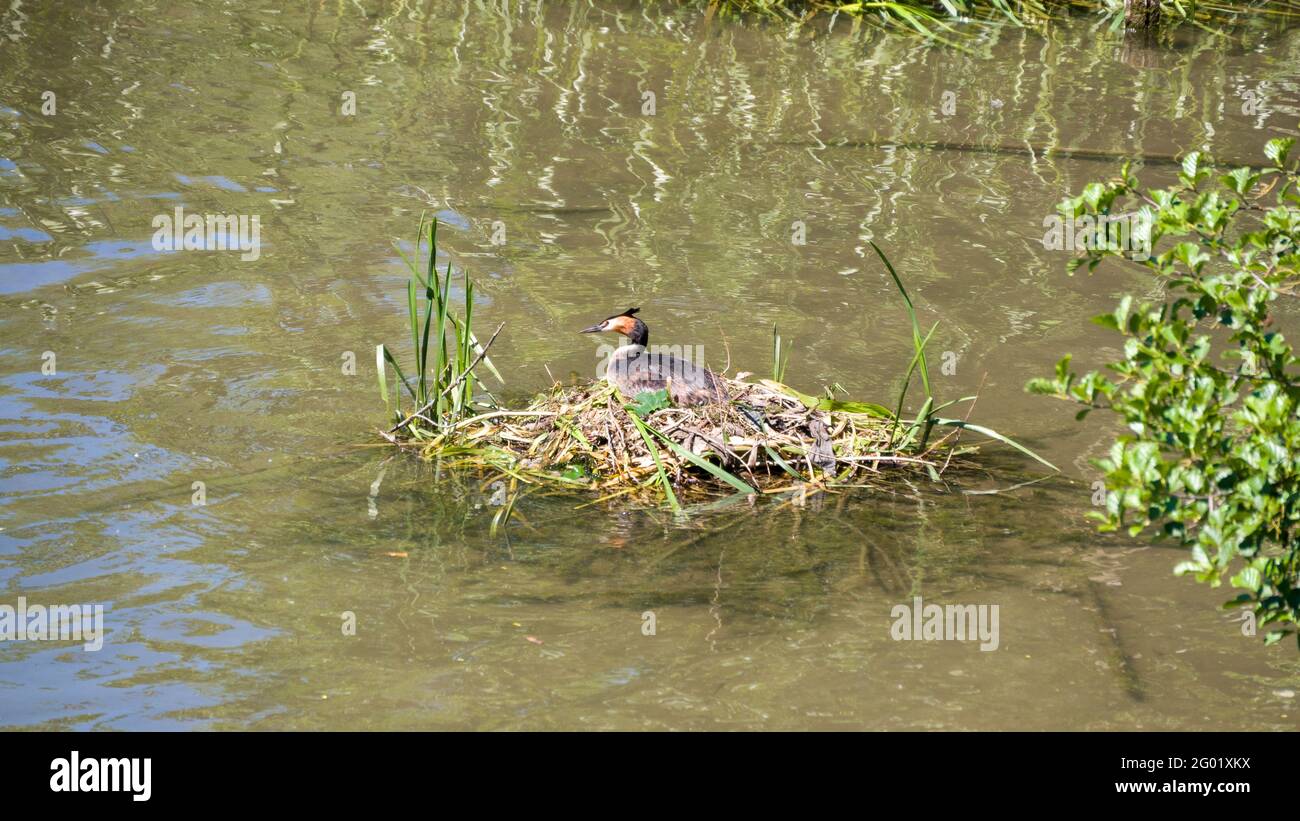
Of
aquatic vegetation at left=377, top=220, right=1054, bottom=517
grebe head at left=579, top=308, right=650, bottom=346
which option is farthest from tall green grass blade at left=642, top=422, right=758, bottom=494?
grebe head at left=579, top=308, right=650, bottom=346

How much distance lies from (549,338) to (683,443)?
6.70ft

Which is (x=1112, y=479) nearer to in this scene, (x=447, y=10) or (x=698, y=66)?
(x=698, y=66)

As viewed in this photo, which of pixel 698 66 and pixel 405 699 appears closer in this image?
pixel 405 699

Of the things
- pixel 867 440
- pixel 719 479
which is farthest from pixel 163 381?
pixel 867 440

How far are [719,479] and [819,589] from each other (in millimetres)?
1036

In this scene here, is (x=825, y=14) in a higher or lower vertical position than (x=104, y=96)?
higher

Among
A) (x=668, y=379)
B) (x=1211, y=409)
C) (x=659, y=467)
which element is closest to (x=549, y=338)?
(x=668, y=379)

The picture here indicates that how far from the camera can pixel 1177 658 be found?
17.6ft

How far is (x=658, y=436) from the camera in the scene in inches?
264

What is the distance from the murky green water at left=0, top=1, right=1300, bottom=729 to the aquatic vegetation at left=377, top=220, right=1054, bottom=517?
0.20 meters

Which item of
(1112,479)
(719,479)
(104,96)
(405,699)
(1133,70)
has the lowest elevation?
(405,699)

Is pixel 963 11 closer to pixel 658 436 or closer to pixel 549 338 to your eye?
pixel 549 338

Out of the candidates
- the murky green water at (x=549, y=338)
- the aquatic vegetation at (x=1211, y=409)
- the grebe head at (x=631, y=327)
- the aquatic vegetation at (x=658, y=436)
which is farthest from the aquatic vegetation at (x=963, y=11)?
the aquatic vegetation at (x=1211, y=409)

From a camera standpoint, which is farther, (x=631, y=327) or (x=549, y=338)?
(x=549, y=338)
